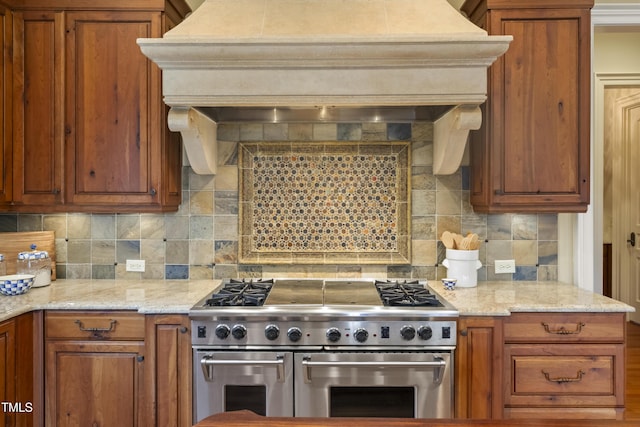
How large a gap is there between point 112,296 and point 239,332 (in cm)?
74

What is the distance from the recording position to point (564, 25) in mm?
2314

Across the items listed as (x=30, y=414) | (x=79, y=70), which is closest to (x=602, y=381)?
(x=30, y=414)

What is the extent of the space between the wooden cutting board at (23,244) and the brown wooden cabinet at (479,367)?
2349 mm

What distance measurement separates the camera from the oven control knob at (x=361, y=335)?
6.43 feet

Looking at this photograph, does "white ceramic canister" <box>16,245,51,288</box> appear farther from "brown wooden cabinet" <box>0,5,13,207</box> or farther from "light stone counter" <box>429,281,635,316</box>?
"light stone counter" <box>429,281,635,316</box>

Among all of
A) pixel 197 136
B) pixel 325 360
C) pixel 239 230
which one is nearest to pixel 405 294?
pixel 325 360

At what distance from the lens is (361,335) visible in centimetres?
196

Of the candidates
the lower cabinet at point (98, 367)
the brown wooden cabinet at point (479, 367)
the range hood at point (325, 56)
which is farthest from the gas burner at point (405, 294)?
the lower cabinet at point (98, 367)

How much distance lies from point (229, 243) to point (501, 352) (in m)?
1.61

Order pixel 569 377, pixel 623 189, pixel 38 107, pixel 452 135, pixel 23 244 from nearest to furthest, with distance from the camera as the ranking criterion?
pixel 569 377 < pixel 452 135 < pixel 38 107 < pixel 23 244 < pixel 623 189

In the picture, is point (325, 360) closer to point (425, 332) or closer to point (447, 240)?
point (425, 332)

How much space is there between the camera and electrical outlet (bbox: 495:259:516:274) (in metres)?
2.64

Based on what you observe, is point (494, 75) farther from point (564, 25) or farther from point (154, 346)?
point (154, 346)

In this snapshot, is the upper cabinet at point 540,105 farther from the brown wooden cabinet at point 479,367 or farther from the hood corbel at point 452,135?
the brown wooden cabinet at point 479,367
